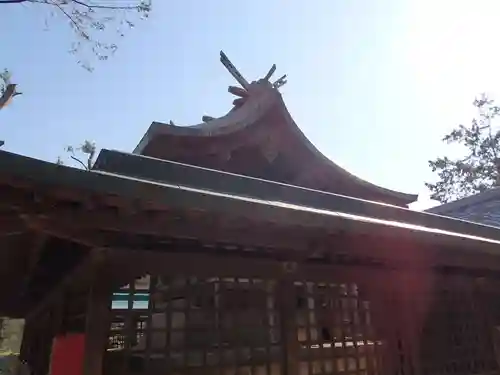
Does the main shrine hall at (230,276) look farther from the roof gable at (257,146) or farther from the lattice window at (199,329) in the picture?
the roof gable at (257,146)

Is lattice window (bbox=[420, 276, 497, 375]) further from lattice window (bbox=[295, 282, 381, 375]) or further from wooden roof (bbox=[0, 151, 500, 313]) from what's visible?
lattice window (bbox=[295, 282, 381, 375])

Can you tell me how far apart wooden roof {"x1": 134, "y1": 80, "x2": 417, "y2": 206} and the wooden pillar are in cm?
405

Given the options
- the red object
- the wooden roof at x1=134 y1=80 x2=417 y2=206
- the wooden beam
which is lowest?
the red object

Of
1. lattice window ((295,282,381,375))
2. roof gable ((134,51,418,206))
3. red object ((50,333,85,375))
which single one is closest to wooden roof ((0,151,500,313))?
lattice window ((295,282,381,375))

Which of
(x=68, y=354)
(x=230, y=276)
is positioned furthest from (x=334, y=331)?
(x=68, y=354)

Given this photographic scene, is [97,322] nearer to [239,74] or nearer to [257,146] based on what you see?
[257,146]

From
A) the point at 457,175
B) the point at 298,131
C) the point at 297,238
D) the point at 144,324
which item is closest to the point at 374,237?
the point at 297,238

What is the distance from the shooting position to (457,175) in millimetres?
25406

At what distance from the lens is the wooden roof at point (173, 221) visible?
2373mm

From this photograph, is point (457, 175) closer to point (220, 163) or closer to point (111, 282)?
point (220, 163)

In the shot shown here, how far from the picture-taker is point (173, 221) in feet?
9.73

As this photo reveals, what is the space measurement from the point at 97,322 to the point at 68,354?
92 centimetres

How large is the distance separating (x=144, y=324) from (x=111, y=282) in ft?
1.77

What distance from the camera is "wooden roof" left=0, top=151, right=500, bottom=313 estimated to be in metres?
2.37
